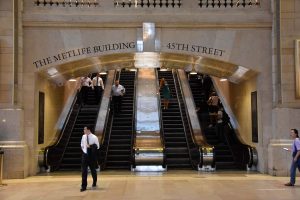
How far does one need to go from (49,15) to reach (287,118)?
7109mm

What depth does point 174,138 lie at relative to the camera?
1778 cm

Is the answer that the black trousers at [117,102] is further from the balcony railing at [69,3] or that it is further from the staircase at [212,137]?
the balcony railing at [69,3]

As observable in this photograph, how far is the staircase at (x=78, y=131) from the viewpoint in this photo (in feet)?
53.1

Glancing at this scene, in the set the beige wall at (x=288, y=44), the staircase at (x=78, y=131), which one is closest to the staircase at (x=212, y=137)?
the beige wall at (x=288, y=44)

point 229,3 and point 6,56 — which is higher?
point 229,3

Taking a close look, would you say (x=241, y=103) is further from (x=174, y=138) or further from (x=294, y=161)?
(x=294, y=161)

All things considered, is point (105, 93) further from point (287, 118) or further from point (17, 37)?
point (287, 118)

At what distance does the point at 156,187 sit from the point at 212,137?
7.23 metres

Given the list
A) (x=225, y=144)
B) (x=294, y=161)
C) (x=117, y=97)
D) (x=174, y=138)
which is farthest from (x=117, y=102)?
(x=294, y=161)

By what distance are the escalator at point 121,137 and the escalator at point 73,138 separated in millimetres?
858

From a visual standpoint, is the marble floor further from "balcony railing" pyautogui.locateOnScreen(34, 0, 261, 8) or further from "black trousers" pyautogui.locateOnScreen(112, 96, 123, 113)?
"black trousers" pyautogui.locateOnScreen(112, 96, 123, 113)

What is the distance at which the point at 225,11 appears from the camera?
1420cm

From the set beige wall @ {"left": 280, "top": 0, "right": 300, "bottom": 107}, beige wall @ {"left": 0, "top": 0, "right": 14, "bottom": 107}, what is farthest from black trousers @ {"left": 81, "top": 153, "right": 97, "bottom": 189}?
beige wall @ {"left": 280, "top": 0, "right": 300, "bottom": 107}

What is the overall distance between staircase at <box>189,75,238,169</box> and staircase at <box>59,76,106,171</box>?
4208 mm
